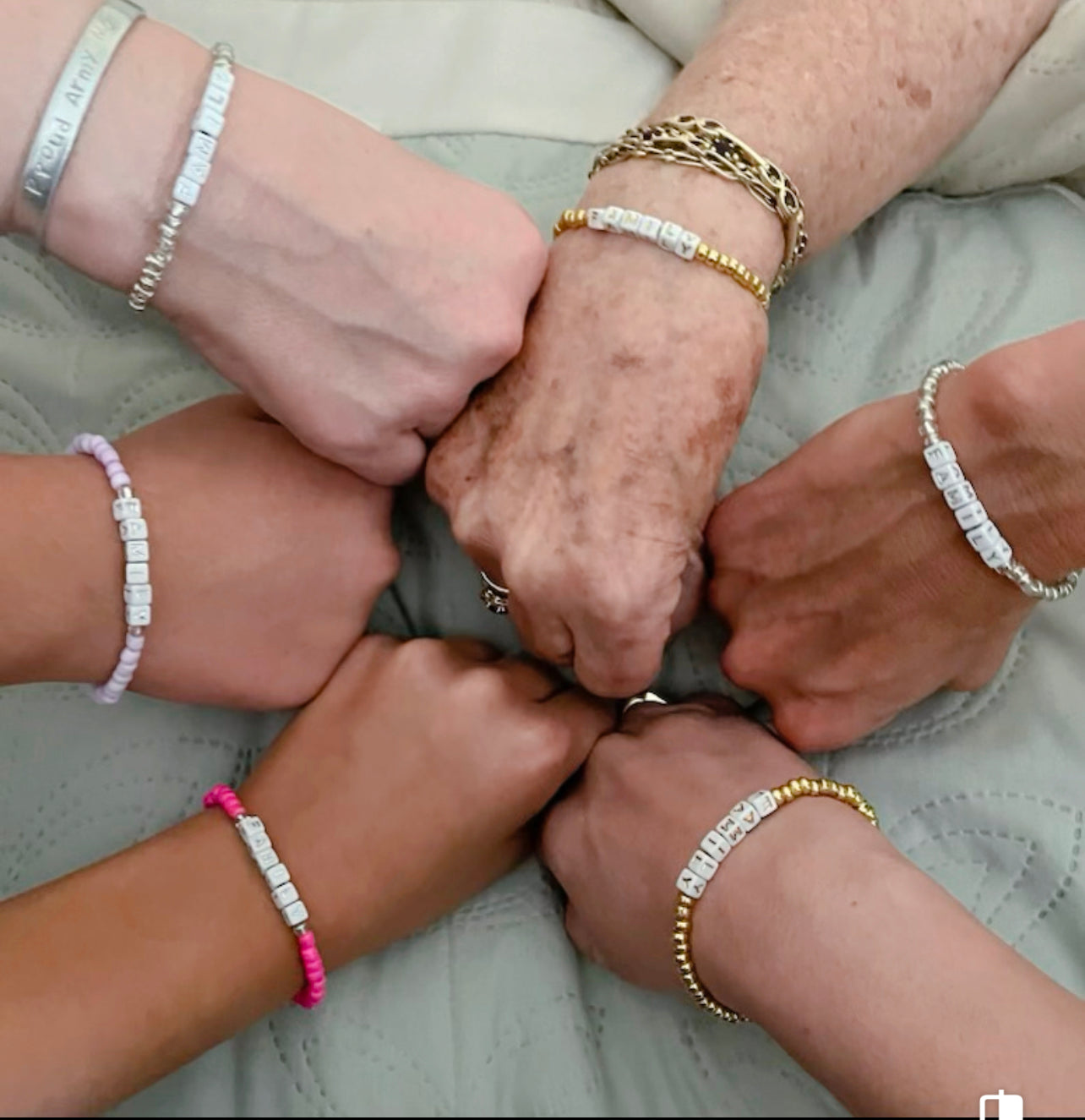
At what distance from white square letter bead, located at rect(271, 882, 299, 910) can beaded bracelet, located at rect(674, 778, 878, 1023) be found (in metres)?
0.24

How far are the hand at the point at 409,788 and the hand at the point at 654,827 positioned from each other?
3cm

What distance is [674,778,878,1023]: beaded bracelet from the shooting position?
0.74 meters

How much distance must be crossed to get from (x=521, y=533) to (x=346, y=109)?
37 centimetres

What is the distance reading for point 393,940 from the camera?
81cm

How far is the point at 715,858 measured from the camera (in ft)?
2.42

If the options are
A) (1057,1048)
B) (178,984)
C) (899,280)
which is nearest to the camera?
(1057,1048)

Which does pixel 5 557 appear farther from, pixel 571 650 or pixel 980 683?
pixel 980 683

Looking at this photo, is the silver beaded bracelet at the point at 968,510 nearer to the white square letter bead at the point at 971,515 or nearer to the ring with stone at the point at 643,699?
the white square letter bead at the point at 971,515

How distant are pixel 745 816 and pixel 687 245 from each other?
34cm

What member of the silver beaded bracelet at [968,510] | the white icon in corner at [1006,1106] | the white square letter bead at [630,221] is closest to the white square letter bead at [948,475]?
the silver beaded bracelet at [968,510]

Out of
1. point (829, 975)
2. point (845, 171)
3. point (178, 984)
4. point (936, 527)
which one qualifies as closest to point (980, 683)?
point (936, 527)

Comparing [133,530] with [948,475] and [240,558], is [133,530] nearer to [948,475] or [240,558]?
[240,558]

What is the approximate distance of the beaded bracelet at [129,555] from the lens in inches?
Answer: 30.3

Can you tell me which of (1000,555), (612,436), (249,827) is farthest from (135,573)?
(1000,555)
